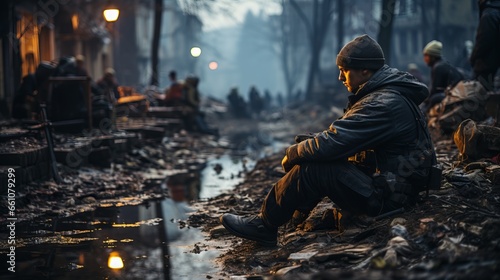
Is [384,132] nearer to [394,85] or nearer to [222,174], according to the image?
[394,85]

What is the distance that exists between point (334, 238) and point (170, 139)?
44.1 feet

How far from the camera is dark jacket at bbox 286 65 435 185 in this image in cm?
563

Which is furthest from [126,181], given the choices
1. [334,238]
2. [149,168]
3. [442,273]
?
[442,273]

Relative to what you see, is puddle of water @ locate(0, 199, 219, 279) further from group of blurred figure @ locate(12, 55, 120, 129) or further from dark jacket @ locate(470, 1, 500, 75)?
group of blurred figure @ locate(12, 55, 120, 129)

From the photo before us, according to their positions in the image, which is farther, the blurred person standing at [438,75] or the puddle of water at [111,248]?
the blurred person standing at [438,75]

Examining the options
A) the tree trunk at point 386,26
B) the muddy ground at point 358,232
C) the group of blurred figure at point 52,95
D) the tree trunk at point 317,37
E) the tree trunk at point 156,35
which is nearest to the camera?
the muddy ground at point 358,232

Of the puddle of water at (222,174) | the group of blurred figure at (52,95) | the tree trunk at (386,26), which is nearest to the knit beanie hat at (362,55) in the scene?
the puddle of water at (222,174)

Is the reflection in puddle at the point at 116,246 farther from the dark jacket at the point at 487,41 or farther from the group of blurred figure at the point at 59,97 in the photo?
the dark jacket at the point at 487,41

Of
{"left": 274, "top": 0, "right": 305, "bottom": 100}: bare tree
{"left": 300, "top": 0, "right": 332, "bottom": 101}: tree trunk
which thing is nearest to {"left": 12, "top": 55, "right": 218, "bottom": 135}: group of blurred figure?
{"left": 300, "top": 0, "right": 332, "bottom": 101}: tree trunk

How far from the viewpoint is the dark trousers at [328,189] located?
5.68 metres

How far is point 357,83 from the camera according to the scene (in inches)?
237

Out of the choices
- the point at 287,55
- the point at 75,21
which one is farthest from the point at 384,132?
the point at 287,55

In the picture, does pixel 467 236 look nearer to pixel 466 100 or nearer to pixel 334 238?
pixel 334 238

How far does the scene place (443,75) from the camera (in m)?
12.9
